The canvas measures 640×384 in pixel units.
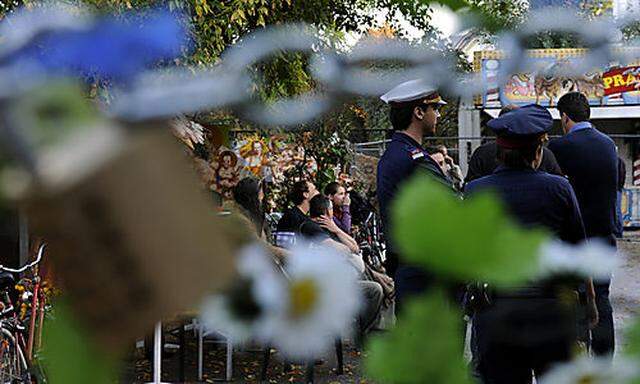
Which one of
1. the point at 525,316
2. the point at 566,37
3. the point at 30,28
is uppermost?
the point at 566,37

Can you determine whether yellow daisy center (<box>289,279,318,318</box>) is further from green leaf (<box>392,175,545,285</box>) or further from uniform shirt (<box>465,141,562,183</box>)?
uniform shirt (<box>465,141,562,183</box>)

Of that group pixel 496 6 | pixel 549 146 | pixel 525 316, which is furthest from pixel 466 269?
pixel 549 146

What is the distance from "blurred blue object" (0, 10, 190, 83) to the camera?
25 centimetres

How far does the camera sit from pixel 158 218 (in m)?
0.21

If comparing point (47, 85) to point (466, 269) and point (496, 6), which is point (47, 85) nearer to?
point (466, 269)

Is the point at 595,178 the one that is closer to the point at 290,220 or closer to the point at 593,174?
the point at 593,174

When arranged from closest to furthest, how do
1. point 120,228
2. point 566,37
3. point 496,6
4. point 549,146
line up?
point 120,228 → point 496,6 → point 566,37 → point 549,146

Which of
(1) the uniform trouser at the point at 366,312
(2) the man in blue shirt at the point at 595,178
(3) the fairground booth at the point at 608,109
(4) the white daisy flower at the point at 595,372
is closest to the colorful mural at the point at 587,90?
(3) the fairground booth at the point at 608,109

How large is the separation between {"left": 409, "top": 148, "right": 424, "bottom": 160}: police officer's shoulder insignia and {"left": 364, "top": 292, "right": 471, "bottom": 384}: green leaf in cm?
239

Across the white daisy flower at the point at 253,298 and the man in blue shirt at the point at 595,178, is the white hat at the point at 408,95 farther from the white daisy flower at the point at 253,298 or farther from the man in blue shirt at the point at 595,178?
the white daisy flower at the point at 253,298

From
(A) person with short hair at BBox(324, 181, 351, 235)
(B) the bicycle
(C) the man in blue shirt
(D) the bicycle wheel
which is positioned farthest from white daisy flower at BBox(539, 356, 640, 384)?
(A) person with short hair at BBox(324, 181, 351, 235)

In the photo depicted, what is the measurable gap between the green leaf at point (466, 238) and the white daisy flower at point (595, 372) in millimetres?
55

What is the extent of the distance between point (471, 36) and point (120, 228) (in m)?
0.25

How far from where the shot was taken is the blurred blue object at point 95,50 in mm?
253
